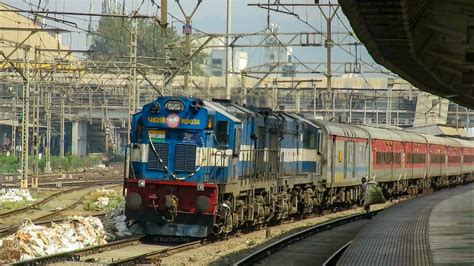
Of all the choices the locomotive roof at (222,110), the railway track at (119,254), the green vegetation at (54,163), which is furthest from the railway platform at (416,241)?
the green vegetation at (54,163)

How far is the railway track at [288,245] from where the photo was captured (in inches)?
704

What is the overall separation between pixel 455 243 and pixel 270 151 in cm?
952

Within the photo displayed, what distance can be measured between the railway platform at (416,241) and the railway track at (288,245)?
87 centimetres

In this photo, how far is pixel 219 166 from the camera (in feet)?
70.8

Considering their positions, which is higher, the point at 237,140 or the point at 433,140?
the point at 433,140

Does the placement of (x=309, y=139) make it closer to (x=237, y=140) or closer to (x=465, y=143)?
(x=237, y=140)

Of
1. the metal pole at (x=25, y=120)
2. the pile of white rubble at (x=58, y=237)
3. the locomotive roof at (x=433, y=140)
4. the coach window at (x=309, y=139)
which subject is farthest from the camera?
the locomotive roof at (x=433, y=140)

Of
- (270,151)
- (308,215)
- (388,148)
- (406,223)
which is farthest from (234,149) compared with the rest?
(388,148)

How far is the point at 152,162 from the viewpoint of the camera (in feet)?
71.3

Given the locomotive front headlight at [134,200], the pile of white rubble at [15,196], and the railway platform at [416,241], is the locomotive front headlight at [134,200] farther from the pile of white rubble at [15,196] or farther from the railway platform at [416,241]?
the pile of white rubble at [15,196]

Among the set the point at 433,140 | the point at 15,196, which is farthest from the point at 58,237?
the point at 433,140

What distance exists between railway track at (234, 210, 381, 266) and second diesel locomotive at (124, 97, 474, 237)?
4.89ft

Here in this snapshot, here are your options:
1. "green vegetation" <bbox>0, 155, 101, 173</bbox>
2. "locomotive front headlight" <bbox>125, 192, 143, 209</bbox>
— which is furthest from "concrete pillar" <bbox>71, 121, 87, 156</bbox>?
"locomotive front headlight" <bbox>125, 192, 143, 209</bbox>

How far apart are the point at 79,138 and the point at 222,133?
82477mm
